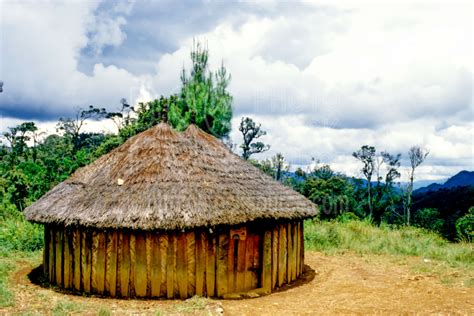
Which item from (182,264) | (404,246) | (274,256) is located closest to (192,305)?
(182,264)

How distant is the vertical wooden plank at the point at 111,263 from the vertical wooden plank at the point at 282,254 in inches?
139

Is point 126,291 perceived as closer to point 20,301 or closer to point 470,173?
point 20,301

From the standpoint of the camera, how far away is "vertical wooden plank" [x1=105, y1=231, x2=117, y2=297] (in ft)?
29.1

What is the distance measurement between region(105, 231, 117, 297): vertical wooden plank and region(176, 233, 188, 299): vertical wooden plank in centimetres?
126

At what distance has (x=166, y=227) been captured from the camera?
8469mm

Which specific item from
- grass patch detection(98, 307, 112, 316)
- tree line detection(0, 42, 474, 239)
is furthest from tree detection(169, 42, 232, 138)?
grass patch detection(98, 307, 112, 316)

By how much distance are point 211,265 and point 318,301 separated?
7.25ft

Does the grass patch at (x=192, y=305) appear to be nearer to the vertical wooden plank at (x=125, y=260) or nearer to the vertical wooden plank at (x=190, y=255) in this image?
the vertical wooden plank at (x=190, y=255)

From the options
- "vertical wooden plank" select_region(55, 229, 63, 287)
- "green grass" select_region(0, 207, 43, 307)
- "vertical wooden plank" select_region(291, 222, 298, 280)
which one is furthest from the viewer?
Answer: "green grass" select_region(0, 207, 43, 307)

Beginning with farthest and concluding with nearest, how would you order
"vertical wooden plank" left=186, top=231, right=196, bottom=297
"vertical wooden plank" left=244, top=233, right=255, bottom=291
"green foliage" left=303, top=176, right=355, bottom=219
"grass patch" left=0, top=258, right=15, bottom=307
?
"green foliage" left=303, top=176, right=355, bottom=219 < "vertical wooden plank" left=244, top=233, right=255, bottom=291 < "vertical wooden plank" left=186, top=231, right=196, bottom=297 < "grass patch" left=0, top=258, right=15, bottom=307

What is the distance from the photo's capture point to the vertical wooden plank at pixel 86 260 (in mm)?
9086

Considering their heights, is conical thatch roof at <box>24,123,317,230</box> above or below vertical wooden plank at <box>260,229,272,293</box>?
above

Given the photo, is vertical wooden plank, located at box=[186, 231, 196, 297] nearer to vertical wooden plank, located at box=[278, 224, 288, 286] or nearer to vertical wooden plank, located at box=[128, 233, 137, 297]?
vertical wooden plank, located at box=[128, 233, 137, 297]

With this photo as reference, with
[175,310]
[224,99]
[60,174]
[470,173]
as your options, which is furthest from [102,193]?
[470,173]
